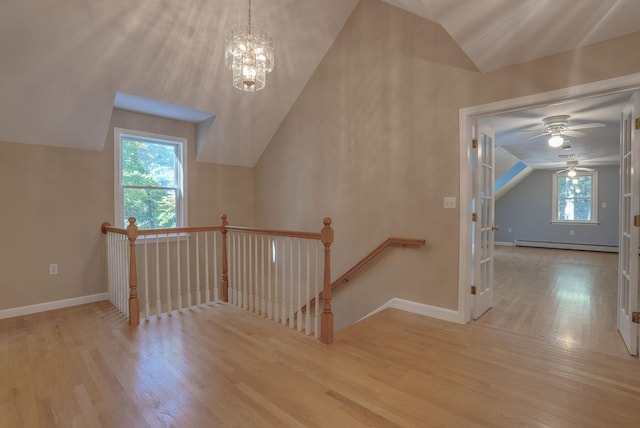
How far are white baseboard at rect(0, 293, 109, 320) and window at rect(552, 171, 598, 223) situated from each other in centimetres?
1070

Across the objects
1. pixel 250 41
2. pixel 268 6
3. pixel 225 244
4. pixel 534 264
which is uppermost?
pixel 268 6

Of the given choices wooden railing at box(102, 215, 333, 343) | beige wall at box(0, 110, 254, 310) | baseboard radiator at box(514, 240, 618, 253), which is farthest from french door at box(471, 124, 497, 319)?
baseboard radiator at box(514, 240, 618, 253)

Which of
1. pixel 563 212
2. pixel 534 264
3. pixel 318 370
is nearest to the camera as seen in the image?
pixel 318 370

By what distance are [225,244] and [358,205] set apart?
5.69 feet

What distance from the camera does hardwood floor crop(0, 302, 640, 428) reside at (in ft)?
5.60

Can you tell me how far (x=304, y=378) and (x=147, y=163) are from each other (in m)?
3.76

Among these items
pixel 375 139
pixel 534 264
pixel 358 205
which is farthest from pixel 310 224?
pixel 534 264

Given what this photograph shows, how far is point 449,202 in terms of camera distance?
3115 millimetres

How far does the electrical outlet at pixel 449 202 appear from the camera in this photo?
309 cm

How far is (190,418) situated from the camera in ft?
5.56

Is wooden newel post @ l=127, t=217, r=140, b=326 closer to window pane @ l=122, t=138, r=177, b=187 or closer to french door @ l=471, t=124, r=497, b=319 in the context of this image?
window pane @ l=122, t=138, r=177, b=187

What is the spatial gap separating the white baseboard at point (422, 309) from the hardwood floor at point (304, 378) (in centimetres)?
13

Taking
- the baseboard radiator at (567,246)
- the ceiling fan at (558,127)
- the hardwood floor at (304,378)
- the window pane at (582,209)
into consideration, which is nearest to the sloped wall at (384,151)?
the hardwood floor at (304,378)

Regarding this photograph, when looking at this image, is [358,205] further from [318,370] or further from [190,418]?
[190,418]
